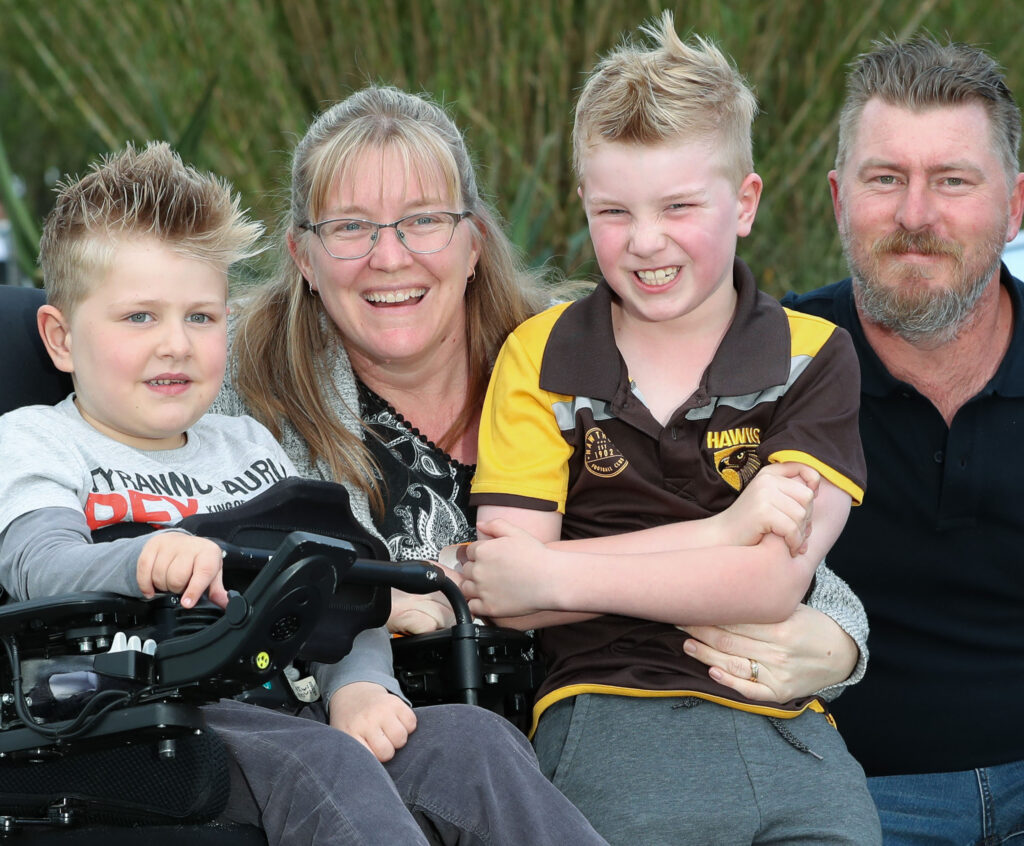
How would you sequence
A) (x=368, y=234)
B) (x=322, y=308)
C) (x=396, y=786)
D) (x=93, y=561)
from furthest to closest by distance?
(x=322, y=308)
(x=368, y=234)
(x=396, y=786)
(x=93, y=561)

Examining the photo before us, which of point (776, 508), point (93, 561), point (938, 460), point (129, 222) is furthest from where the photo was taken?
point (938, 460)

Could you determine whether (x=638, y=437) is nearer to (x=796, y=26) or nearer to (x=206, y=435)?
(x=206, y=435)

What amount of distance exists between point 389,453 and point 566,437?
1.60 ft

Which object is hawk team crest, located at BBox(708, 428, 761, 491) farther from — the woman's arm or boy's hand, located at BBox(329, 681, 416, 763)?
boy's hand, located at BBox(329, 681, 416, 763)

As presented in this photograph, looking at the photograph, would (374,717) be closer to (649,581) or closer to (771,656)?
(649,581)

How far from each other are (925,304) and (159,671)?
1902 mm

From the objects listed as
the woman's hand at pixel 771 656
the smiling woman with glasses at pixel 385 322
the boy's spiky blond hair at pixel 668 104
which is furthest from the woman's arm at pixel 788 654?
the boy's spiky blond hair at pixel 668 104

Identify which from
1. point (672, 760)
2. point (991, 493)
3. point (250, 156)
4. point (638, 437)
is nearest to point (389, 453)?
point (638, 437)

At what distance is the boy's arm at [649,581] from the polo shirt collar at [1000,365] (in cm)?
70

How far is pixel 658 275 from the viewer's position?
2643mm

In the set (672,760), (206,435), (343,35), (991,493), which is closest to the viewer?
(672,760)

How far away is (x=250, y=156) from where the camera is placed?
595 centimetres

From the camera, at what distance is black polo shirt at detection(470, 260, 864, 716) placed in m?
2.57

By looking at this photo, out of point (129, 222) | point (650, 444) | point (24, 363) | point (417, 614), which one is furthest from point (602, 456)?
point (24, 363)
